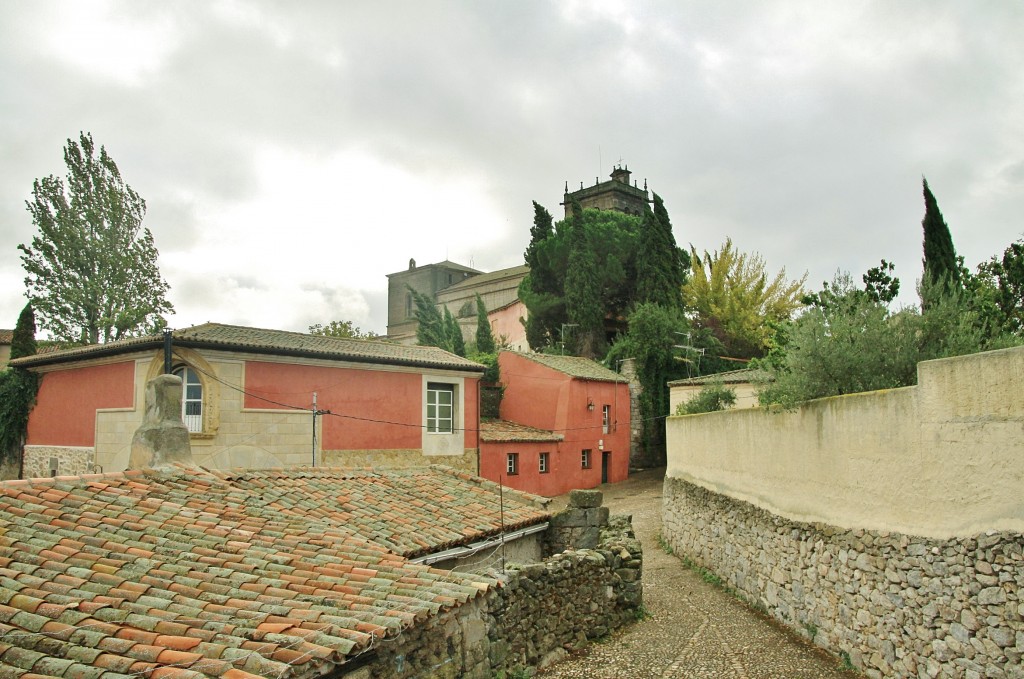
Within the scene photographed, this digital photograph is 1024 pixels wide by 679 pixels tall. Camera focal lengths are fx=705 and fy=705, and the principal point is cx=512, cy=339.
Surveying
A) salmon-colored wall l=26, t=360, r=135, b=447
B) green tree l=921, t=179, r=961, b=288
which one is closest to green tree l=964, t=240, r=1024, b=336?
green tree l=921, t=179, r=961, b=288

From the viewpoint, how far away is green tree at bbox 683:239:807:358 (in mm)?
41250

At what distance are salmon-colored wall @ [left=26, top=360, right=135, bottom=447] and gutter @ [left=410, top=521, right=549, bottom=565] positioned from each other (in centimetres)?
1201

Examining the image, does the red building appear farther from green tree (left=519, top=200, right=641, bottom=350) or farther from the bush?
the bush

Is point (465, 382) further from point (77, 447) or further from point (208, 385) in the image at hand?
point (77, 447)

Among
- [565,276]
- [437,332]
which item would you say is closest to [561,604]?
[565,276]

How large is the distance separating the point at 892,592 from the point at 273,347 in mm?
15124

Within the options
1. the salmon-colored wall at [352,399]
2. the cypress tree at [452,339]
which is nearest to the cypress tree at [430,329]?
the cypress tree at [452,339]

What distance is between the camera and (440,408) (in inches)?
903

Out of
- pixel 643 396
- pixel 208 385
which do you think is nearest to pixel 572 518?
pixel 208 385

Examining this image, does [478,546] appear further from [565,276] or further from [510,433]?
[565,276]

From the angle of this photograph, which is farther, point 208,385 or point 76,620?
point 208,385

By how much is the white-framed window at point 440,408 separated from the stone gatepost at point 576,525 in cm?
1079

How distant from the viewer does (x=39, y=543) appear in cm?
566

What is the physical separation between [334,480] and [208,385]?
8.53 m
